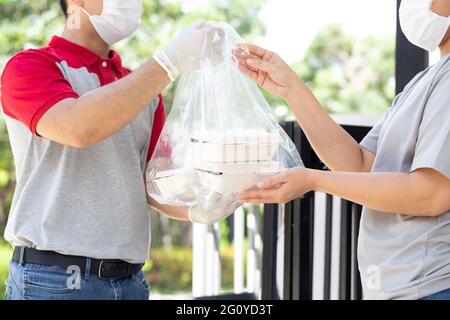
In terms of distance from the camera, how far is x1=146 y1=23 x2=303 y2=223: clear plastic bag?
74.6 inches

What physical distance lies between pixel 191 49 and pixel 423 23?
0.62 m

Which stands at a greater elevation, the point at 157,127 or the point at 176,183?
the point at 157,127

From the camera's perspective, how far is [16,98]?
1914 millimetres

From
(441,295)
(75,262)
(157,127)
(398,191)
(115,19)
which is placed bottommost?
(441,295)

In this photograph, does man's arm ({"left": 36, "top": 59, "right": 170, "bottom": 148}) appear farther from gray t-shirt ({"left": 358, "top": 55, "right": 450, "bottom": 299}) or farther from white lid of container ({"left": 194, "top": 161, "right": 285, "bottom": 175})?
gray t-shirt ({"left": 358, "top": 55, "right": 450, "bottom": 299})

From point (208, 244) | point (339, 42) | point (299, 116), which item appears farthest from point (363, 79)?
point (299, 116)

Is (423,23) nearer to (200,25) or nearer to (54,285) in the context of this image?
(200,25)

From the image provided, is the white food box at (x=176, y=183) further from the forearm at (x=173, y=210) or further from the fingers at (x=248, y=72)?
the fingers at (x=248, y=72)

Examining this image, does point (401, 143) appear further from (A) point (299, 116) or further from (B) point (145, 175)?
(B) point (145, 175)

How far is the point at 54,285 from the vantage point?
6.20 ft

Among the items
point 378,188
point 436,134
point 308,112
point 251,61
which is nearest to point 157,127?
point 251,61

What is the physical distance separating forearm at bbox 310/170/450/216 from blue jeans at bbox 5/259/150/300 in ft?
2.25

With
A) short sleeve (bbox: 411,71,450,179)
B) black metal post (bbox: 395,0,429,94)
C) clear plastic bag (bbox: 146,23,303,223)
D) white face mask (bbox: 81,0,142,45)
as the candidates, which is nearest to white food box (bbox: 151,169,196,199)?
clear plastic bag (bbox: 146,23,303,223)
